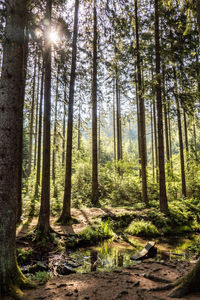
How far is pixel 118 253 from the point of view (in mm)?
6617

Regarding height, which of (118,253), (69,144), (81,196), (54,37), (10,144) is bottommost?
(118,253)

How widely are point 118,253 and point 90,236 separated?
160 centimetres

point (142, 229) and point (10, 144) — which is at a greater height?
point (10, 144)

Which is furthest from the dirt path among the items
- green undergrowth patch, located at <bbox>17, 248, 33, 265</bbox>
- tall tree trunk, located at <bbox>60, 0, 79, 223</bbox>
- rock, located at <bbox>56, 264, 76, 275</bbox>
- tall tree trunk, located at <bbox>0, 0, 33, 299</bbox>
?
tall tree trunk, located at <bbox>60, 0, 79, 223</bbox>

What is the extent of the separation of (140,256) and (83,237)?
8.47ft

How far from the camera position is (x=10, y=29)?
380cm

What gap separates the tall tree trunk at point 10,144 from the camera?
11.6ft

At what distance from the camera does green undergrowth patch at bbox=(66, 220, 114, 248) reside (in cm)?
733

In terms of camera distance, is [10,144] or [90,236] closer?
[10,144]

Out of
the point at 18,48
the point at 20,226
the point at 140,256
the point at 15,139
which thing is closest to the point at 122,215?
the point at 140,256

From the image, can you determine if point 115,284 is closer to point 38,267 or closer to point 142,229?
point 38,267

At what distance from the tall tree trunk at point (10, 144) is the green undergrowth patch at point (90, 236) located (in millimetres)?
Result: 3607

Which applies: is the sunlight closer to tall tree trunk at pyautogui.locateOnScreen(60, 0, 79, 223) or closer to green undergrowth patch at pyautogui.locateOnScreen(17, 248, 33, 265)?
tall tree trunk at pyautogui.locateOnScreen(60, 0, 79, 223)

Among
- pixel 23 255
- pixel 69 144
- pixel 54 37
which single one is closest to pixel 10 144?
pixel 23 255
